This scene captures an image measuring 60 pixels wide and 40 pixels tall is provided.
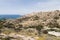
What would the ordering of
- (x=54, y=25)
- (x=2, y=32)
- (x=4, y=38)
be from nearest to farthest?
(x=4, y=38) < (x=2, y=32) < (x=54, y=25)

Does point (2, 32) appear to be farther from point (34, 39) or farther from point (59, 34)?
point (59, 34)

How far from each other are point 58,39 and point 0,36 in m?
13.9

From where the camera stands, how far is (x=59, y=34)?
55469mm

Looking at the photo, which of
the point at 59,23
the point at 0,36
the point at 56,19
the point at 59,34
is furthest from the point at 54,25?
the point at 0,36

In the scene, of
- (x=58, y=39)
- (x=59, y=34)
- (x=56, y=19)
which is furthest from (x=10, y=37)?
(x=56, y=19)

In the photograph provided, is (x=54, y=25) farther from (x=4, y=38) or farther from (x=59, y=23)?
(x=4, y=38)

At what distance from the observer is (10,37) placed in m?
47.7

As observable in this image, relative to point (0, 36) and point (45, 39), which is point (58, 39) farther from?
point (0, 36)

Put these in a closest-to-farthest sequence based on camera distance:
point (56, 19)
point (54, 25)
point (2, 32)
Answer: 1. point (2, 32)
2. point (54, 25)
3. point (56, 19)

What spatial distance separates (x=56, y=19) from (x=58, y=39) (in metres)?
34.0

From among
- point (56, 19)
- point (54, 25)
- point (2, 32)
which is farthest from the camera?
point (56, 19)

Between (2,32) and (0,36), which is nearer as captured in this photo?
(0,36)

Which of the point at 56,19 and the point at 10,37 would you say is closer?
the point at 10,37

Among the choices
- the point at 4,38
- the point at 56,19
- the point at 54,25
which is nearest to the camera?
the point at 4,38
